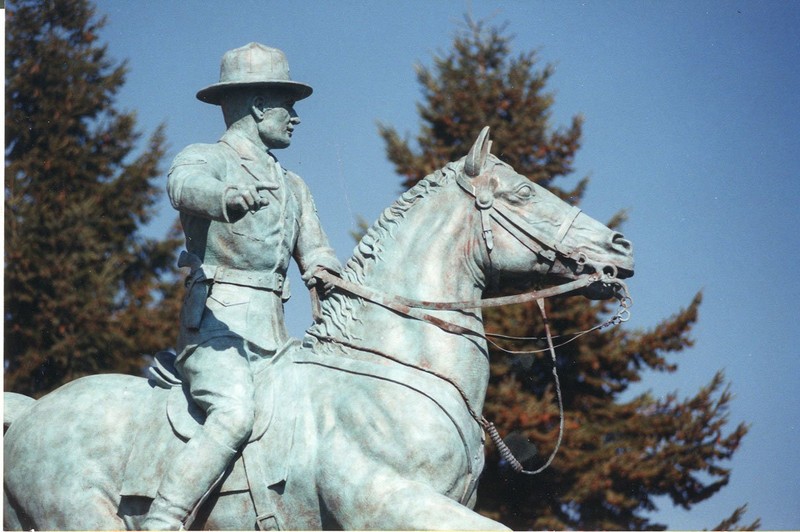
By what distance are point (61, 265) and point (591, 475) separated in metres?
6.88

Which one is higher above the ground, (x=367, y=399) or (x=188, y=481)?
(x=367, y=399)

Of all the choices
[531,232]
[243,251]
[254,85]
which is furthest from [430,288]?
[254,85]

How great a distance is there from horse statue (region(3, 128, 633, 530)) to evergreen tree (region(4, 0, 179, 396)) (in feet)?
30.1

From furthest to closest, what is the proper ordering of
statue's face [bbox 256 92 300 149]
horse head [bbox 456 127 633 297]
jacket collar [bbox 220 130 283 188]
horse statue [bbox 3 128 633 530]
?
statue's face [bbox 256 92 300 149] < jacket collar [bbox 220 130 283 188] < horse head [bbox 456 127 633 297] < horse statue [bbox 3 128 633 530]

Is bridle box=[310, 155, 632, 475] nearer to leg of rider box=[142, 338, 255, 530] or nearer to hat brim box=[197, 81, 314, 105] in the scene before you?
leg of rider box=[142, 338, 255, 530]

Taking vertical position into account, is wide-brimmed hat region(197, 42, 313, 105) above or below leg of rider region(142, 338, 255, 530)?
above

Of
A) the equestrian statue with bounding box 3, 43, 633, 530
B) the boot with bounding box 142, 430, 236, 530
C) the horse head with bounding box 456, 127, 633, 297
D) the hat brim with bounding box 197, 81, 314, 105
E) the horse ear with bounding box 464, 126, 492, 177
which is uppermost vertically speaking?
the hat brim with bounding box 197, 81, 314, 105

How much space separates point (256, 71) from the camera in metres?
8.04

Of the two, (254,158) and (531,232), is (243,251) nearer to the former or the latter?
(254,158)

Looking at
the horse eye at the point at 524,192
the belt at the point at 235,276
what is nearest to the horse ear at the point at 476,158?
the horse eye at the point at 524,192

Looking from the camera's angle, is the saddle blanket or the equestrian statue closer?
the equestrian statue

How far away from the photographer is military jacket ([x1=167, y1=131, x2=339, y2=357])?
768 centimetres

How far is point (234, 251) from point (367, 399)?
106 cm

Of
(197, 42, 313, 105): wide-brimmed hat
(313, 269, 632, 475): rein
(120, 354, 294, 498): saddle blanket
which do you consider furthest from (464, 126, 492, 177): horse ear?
(120, 354, 294, 498): saddle blanket
